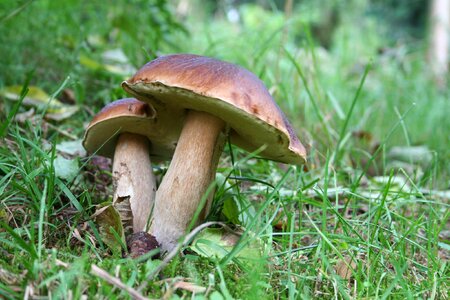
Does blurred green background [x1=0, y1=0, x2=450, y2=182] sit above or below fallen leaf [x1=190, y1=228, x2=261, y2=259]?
above

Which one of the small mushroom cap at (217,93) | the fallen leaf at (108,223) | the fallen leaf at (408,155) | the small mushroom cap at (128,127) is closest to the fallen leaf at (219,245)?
the fallen leaf at (108,223)

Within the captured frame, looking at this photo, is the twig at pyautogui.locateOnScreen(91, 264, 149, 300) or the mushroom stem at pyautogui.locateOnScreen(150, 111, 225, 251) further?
the mushroom stem at pyautogui.locateOnScreen(150, 111, 225, 251)

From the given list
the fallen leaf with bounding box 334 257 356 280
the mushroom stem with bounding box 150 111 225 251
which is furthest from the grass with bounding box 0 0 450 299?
the mushroom stem with bounding box 150 111 225 251

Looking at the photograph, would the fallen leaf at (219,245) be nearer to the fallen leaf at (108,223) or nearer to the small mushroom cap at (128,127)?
the fallen leaf at (108,223)

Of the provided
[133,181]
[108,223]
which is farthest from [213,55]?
[108,223]

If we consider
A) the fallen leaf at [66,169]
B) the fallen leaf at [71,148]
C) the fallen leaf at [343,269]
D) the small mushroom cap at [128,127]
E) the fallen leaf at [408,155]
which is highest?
the fallen leaf at [408,155]

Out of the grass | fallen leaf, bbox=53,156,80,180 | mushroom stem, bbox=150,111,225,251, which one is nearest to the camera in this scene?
the grass

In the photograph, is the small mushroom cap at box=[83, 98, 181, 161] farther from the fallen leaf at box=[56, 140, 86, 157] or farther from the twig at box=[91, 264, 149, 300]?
the twig at box=[91, 264, 149, 300]
